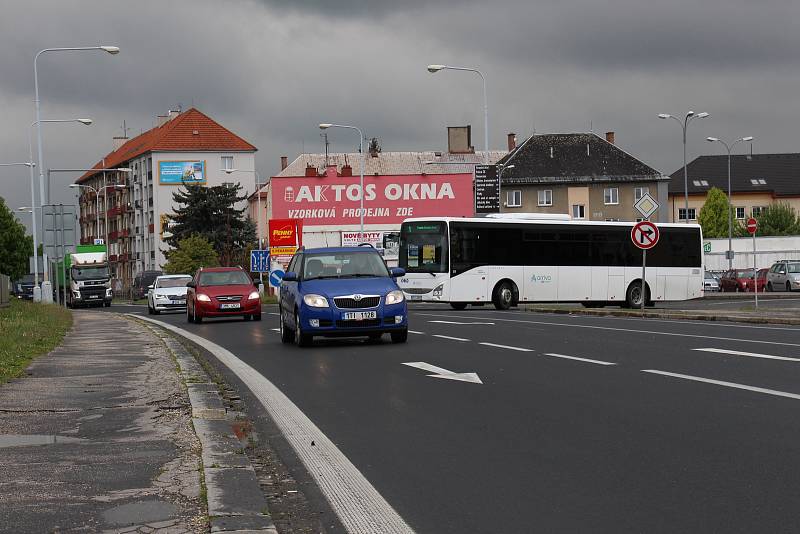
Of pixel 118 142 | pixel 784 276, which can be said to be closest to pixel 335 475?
pixel 784 276

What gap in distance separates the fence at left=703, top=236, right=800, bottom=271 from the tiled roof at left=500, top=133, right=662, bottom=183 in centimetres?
1952

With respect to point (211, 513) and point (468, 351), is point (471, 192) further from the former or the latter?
point (211, 513)

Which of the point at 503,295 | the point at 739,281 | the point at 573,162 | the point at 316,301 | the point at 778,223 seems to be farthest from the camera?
the point at 778,223

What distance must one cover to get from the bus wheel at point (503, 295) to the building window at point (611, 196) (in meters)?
69.0

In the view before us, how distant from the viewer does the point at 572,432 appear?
912 cm

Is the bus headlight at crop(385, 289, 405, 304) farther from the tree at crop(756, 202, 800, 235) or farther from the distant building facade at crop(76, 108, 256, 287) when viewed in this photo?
the distant building facade at crop(76, 108, 256, 287)

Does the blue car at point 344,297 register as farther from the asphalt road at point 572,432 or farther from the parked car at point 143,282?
the parked car at point 143,282

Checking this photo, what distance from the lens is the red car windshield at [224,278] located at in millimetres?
34938

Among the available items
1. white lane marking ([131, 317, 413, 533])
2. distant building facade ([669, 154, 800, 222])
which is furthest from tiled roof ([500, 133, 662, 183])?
white lane marking ([131, 317, 413, 533])

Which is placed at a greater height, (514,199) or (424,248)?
(514,199)

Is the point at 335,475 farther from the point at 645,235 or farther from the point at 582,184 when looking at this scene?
the point at 582,184

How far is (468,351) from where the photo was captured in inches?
724

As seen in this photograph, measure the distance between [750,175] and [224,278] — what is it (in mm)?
108308

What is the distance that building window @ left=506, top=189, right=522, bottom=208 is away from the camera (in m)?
110
